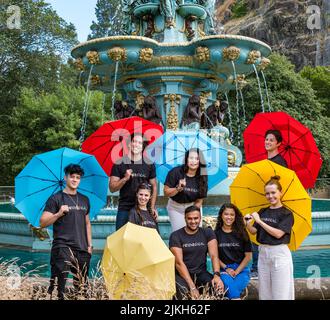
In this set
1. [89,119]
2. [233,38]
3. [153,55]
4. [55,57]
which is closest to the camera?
[233,38]

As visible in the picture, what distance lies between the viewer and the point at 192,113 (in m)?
12.6

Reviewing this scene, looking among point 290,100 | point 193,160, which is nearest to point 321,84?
point 290,100

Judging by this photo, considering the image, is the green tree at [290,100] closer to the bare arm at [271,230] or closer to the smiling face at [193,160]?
the smiling face at [193,160]

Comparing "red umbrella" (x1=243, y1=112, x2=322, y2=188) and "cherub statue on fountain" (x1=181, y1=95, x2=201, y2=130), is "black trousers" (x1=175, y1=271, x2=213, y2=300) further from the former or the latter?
"cherub statue on fountain" (x1=181, y1=95, x2=201, y2=130)

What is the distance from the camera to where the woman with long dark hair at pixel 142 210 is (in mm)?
5402

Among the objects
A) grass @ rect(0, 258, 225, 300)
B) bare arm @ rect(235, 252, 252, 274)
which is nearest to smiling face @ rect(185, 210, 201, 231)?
bare arm @ rect(235, 252, 252, 274)

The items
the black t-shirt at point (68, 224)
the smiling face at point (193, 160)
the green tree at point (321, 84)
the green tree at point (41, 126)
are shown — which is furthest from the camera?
the green tree at point (321, 84)

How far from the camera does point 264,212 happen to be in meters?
4.89

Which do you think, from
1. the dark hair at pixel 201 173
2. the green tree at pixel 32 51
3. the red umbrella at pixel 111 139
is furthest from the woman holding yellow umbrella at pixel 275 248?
the green tree at pixel 32 51

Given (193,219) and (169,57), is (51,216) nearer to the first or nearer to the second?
(193,219)

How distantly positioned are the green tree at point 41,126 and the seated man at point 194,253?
79.4ft

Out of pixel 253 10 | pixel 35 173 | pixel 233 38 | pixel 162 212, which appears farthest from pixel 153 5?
pixel 253 10
